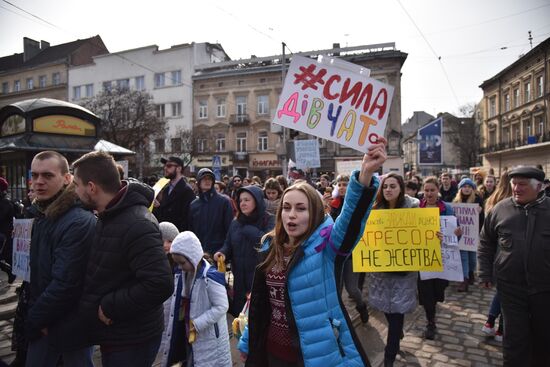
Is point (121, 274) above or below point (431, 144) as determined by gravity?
below

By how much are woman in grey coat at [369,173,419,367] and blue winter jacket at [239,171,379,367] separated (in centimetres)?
195

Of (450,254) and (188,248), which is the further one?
(450,254)

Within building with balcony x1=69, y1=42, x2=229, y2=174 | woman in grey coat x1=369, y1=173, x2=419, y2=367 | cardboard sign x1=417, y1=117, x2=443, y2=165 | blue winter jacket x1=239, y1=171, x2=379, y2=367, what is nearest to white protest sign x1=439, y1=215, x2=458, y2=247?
woman in grey coat x1=369, y1=173, x2=419, y2=367

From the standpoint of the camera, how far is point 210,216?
205 inches

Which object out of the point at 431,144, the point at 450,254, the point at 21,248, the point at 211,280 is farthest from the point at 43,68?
the point at 450,254

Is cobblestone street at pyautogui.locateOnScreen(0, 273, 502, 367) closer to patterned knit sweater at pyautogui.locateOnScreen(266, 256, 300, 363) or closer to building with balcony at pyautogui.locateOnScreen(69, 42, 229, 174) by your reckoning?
patterned knit sweater at pyautogui.locateOnScreen(266, 256, 300, 363)

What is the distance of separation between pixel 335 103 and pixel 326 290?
1.38 meters

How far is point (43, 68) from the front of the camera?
44.7 m

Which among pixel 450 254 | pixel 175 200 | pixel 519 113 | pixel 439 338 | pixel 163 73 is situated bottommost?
pixel 439 338

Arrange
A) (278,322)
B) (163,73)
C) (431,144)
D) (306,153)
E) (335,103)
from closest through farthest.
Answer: (278,322)
(335,103)
(431,144)
(306,153)
(163,73)

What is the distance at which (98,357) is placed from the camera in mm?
4305

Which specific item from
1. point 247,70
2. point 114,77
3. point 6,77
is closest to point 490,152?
point 247,70

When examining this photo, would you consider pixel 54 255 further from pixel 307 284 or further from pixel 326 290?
pixel 326 290

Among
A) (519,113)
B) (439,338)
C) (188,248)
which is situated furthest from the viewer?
(519,113)
